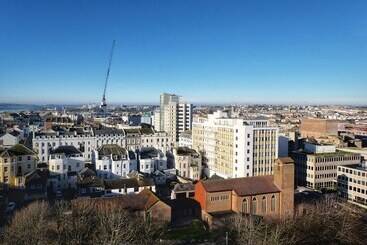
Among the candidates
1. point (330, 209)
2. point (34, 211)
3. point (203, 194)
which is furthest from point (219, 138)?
point (34, 211)

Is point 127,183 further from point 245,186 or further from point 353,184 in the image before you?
point 353,184

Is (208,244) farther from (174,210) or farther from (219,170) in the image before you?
(219,170)

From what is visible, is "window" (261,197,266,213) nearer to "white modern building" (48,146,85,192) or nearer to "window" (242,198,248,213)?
"window" (242,198,248,213)

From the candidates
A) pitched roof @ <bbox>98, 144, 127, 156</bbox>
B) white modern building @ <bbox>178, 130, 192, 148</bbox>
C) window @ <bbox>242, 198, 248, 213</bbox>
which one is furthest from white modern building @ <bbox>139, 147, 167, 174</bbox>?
window @ <bbox>242, 198, 248, 213</bbox>

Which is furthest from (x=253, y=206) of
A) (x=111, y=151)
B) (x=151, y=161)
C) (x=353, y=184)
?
(x=111, y=151)

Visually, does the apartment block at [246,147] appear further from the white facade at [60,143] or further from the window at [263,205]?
the white facade at [60,143]
